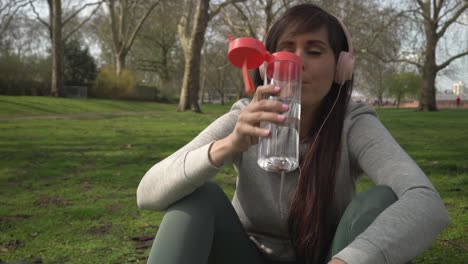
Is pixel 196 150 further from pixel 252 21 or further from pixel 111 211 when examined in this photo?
pixel 252 21

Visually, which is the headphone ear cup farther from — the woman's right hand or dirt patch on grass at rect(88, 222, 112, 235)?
dirt patch on grass at rect(88, 222, 112, 235)

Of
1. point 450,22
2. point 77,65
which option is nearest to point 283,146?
point 450,22

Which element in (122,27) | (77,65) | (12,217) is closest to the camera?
(12,217)

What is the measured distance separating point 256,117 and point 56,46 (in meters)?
24.2

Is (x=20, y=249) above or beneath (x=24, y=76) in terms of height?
beneath

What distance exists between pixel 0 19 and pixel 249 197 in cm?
2230

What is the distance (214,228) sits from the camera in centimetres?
173

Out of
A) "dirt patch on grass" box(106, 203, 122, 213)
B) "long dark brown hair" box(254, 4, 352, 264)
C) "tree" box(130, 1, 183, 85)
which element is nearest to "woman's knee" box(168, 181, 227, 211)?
"long dark brown hair" box(254, 4, 352, 264)

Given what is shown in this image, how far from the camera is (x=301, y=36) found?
5.83 feet

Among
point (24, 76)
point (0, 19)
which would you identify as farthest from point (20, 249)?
point (24, 76)

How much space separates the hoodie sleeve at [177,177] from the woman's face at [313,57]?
0.45 metres

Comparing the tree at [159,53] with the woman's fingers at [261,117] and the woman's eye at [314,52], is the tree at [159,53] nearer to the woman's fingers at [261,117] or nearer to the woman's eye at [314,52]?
the woman's eye at [314,52]

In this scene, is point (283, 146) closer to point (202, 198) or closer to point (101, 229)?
point (202, 198)

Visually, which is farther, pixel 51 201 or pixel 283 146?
pixel 51 201
